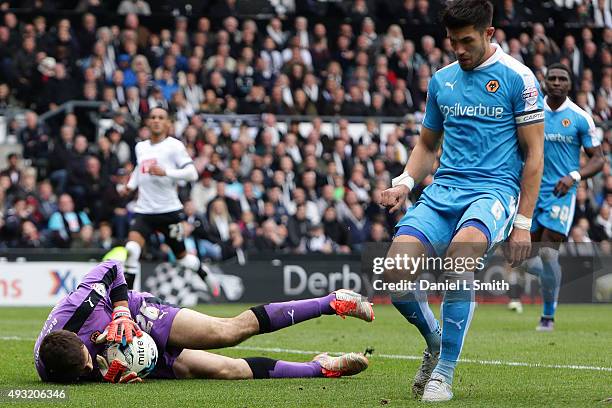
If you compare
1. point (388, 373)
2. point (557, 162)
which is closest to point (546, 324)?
point (557, 162)

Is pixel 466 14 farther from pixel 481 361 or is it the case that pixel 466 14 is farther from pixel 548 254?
pixel 548 254

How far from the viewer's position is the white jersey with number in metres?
16.0

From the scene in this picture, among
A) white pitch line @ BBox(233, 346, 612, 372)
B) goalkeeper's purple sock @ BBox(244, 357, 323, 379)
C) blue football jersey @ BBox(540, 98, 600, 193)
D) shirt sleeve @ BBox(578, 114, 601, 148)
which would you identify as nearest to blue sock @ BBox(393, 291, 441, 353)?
goalkeeper's purple sock @ BBox(244, 357, 323, 379)

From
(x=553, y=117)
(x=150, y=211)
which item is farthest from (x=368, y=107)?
(x=553, y=117)

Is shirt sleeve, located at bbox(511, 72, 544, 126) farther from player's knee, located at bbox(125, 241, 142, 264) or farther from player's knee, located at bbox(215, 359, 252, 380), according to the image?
player's knee, located at bbox(125, 241, 142, 264)

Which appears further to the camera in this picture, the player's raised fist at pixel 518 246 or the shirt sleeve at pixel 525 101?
the shirt sleeve at pixel 525 101

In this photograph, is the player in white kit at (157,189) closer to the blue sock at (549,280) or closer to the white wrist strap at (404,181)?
the blue sock at (549,280)

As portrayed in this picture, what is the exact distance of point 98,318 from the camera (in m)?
7.97

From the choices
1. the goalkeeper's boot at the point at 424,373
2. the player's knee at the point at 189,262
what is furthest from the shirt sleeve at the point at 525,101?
the player's knee at the point at 189,262

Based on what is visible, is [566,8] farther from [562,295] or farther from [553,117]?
Result: [553,117]

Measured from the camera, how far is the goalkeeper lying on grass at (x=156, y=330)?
25.4 feet

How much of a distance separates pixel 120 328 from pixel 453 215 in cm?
225

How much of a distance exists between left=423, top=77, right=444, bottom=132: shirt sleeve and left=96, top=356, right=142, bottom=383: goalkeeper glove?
2573mm

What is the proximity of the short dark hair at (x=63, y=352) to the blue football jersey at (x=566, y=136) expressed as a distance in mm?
7202
